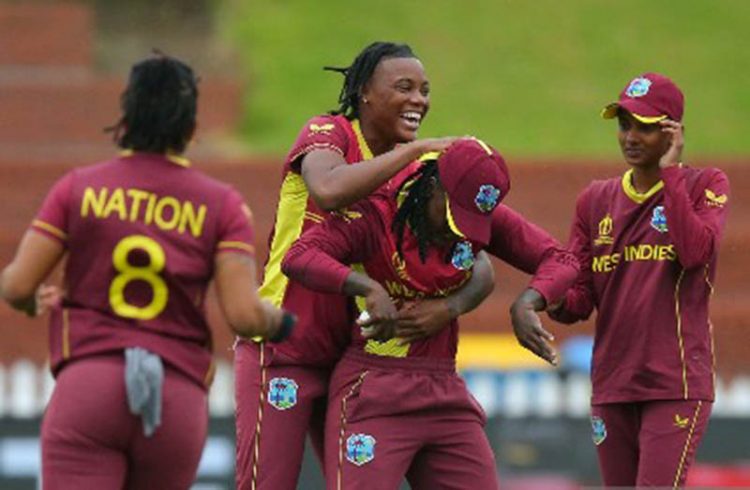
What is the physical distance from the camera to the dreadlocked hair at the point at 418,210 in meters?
7.42

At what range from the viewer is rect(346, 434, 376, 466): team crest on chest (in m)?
7.43

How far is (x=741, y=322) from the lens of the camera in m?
18.3

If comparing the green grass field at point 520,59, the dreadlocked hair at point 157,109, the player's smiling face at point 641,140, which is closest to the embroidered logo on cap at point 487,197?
the player's smiling face at point 641,140

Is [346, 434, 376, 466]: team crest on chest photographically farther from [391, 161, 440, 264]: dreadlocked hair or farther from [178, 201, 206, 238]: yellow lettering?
[178, 201, 206, 238]: yellow lettering

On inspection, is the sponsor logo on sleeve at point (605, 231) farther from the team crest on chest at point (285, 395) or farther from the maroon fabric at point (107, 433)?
the maroon fabric at point (107, 433)

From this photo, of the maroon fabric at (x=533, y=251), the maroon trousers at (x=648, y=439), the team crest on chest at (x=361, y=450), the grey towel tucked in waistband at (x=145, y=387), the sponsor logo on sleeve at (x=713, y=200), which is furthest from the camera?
the sponsor logo on sleeve at (x=713, y=200)

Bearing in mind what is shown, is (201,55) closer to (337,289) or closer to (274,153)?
(274,153)

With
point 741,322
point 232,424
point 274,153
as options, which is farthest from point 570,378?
point 274,153

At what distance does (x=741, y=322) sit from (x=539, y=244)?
1088cm

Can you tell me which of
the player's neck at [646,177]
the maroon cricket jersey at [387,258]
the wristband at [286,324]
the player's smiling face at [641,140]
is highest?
the player's smiling face at [641,140]

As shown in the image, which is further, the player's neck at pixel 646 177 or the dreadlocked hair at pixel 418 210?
the player's neck at pixel 646 177

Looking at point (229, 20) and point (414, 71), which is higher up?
point (229, 20)

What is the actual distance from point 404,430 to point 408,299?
0.42 m

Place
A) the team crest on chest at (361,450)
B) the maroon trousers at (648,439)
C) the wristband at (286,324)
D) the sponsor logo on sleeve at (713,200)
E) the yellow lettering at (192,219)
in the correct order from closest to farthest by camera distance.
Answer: the yellow lettering at (192,219), the wristband at (286,324), the team crest on chest at (361,450), the maroon trousers at (648,439), the sponsor logo on sleeve at (713,200)
